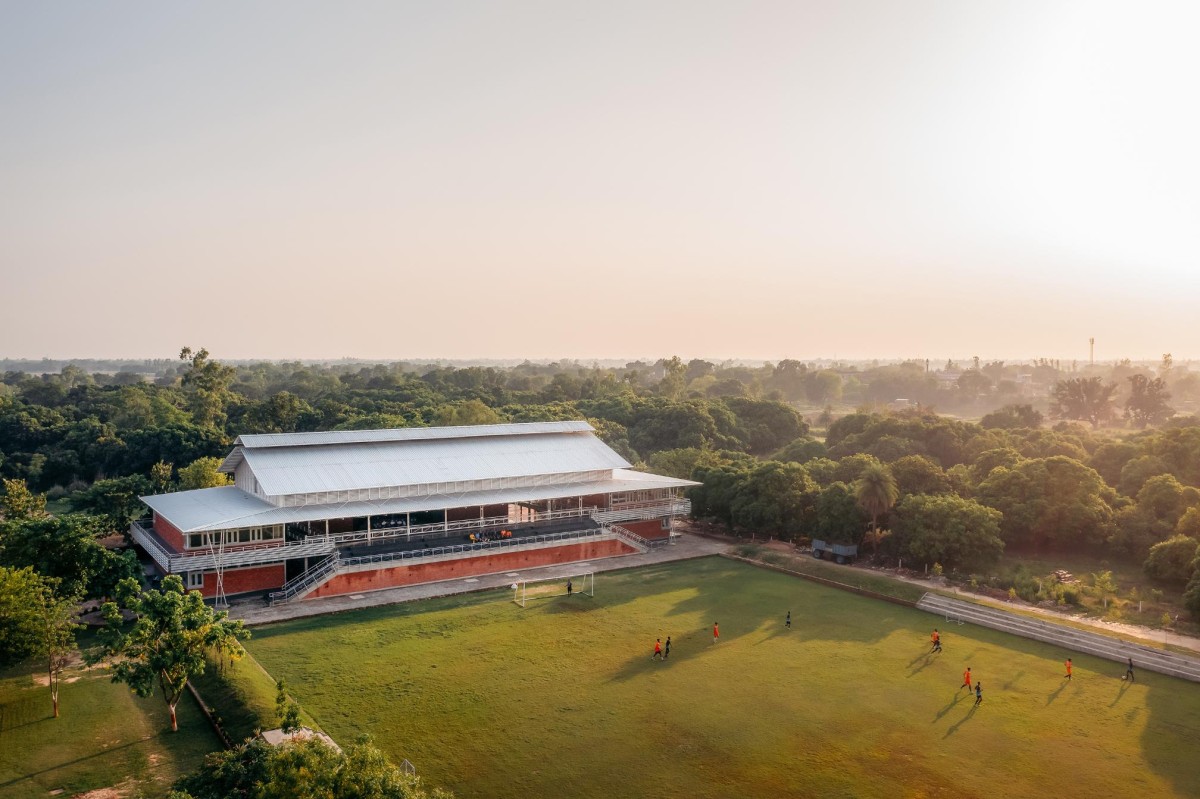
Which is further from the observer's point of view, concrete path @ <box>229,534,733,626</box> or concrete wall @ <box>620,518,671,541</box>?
concrete wall @ <box>620,518,671,541</box>

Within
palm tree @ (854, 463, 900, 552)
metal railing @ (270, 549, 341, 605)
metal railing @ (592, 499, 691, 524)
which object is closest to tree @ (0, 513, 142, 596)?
metal railing @ (270, 549, 341, 605)

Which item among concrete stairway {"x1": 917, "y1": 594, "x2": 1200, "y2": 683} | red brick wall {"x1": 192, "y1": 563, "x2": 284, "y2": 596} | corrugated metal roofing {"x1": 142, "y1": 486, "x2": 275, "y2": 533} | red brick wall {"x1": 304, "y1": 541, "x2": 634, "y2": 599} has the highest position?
corrugated metal roofing {"x1": 142, "y1": 486, "x2": 275, "y2": 533}

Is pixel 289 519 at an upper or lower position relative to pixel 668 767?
upper

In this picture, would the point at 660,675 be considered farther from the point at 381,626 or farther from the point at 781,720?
the point at 381,626

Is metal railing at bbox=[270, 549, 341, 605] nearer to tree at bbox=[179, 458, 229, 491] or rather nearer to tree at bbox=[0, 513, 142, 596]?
tree at bbox=[0, 513, 142, 596]

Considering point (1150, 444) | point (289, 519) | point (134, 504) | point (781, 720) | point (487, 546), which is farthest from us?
point (1150, 444)

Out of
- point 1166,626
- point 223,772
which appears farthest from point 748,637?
point 223,772
